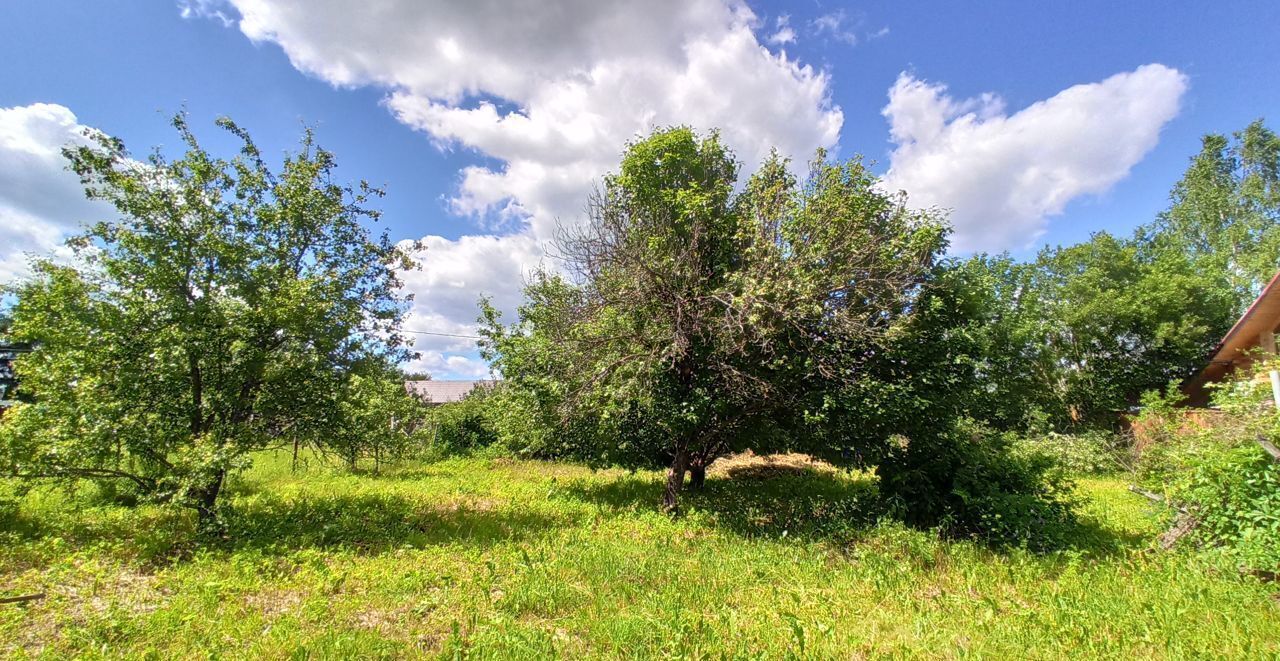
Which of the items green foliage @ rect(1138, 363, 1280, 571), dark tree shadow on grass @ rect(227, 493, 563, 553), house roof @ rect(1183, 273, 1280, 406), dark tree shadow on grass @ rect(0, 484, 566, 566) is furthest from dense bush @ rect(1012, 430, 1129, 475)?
dark tree shadow on grass @ rect(0, 484, 566, 566)

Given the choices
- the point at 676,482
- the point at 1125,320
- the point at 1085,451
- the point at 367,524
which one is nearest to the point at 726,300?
the point at 676,482

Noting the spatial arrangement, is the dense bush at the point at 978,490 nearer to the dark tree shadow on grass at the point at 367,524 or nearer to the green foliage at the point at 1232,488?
the green foliage at the point at 1232,488

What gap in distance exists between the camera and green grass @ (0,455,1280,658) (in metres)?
3.97

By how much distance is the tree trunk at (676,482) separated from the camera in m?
9.05

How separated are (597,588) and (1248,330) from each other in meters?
18.9

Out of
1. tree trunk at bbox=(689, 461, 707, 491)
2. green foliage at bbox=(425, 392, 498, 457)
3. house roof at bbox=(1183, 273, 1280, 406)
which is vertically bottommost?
tree trunk at bbox=(689, 461, 707, 491)

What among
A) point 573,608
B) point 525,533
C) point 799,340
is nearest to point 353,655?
point 573,608

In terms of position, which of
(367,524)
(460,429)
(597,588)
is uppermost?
(460,429)

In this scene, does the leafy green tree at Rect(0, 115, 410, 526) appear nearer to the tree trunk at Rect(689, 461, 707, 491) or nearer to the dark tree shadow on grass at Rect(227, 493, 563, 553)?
the dark tree shadow on grass at Rect(227, 493, 563, 553)

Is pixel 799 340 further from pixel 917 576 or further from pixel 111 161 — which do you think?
pixel 111 161

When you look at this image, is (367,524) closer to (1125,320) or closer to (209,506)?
(209,506)

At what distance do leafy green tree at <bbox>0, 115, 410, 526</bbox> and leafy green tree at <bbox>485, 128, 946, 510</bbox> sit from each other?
4.06 metres

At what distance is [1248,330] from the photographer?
13.1 metres

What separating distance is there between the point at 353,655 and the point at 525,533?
4.15 m
